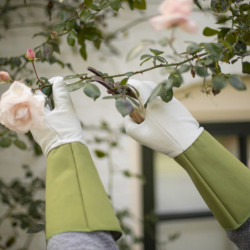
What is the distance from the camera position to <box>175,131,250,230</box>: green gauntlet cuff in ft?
1.86

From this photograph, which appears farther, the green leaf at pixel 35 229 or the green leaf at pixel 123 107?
the green leaf at pixel 35 229

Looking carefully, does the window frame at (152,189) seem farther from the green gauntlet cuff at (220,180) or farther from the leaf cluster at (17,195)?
the green gauntlet cuff at (220,180)

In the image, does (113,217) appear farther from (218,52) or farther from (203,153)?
(218,52)

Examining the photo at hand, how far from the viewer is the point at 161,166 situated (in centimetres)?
158

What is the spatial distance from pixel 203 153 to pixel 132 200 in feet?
3.10

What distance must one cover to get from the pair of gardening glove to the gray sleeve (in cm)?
3

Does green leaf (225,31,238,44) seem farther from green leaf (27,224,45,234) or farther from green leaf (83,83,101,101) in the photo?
green leaf (27,224,45,234)

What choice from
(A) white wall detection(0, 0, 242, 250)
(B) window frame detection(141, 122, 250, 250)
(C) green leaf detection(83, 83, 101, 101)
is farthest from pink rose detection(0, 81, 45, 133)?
(B) window frame detection(141, 122, 250, 250)

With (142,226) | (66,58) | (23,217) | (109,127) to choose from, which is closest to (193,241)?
(142,226)

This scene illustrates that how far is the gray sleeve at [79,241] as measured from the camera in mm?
478

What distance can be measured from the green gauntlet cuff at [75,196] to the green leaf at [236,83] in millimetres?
296

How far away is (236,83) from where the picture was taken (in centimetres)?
47

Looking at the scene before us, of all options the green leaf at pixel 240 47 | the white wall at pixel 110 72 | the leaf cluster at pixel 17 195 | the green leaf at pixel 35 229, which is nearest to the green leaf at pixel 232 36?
the green leaf at pixel 240 47

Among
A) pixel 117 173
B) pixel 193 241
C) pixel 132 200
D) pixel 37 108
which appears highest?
pixel 37 108
